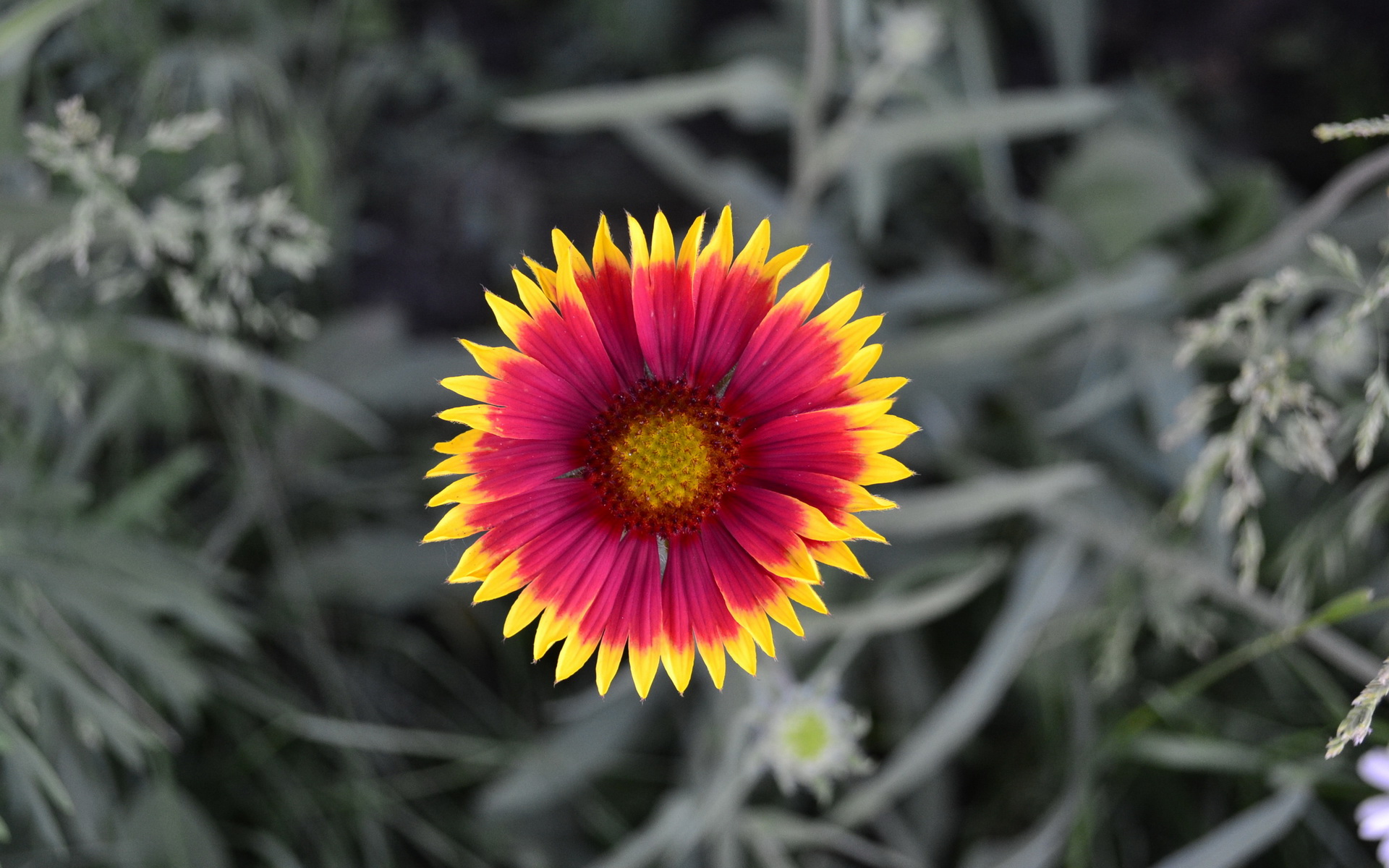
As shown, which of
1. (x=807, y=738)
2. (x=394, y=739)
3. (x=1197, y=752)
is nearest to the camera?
(x=807, y=738)

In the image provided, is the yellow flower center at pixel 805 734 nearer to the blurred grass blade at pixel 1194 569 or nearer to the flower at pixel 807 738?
the flower at pixel 807 738

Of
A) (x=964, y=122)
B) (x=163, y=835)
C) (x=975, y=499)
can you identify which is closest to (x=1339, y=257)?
(x=975, y=499)

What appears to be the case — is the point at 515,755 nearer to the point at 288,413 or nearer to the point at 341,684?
the point at 341,684

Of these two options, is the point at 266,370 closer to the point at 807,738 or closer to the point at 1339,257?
the point at 807,738

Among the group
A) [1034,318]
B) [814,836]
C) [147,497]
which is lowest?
[814,836]

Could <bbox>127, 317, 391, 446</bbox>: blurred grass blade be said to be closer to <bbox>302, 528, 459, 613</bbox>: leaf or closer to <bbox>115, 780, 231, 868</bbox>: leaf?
<bbox>302, 528, 459, 613</bbox>: leaf

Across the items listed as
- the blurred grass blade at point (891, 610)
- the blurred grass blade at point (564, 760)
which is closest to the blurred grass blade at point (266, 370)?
the blurred grass blade at point (564, 760)

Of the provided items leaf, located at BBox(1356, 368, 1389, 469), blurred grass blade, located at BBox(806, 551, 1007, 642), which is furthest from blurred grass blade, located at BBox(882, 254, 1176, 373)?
leaf, located at BBox(1356, 368, 1389, 469)
